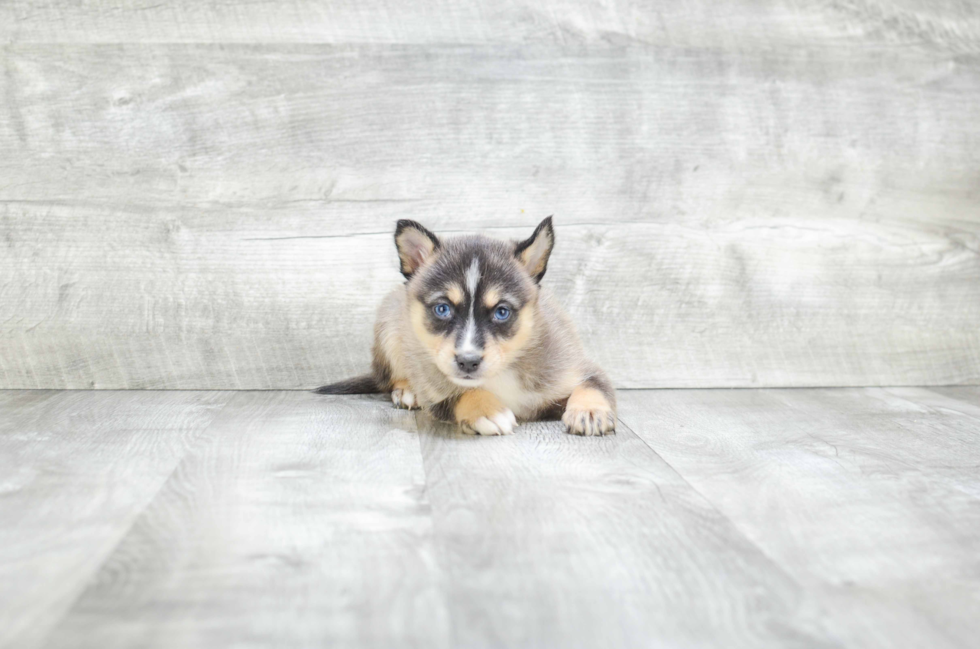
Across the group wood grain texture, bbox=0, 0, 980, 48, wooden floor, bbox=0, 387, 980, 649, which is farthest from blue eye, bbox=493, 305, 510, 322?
wood grain texture, bbox=0, 0, 980, 48

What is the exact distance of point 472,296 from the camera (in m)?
2.36

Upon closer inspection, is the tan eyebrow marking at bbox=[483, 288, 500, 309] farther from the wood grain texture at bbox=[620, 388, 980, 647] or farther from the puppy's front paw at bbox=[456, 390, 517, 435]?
the wood grain texture at bbox=[620, 388, 980, 647]

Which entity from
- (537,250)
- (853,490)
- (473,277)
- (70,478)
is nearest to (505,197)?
(537,250)

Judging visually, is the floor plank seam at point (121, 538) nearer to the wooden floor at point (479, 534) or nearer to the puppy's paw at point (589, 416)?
the wooden floor at point (479, 534)

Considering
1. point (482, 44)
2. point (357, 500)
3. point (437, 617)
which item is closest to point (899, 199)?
point (482, 44)

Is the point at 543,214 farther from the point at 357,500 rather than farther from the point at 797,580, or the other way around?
the point at 797,580

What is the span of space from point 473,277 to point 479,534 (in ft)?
3.34

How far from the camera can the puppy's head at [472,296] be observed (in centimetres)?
230

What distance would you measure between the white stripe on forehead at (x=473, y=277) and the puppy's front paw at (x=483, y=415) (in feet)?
0.91

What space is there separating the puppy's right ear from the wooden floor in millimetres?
516

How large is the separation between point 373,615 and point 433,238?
1488 millimetres

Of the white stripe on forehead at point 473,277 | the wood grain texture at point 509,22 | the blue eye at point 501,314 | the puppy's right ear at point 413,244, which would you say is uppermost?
the wood grain texture at point 509,22

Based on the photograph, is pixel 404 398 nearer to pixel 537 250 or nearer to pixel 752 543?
pixel 537 250

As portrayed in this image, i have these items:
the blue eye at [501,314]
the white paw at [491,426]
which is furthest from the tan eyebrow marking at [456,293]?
the white paw at [491,426]
